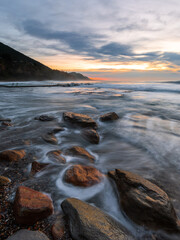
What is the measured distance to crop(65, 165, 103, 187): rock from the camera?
6.70 feet

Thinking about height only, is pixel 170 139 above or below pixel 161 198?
below

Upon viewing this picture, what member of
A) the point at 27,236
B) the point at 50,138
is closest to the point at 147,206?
the point at 27,236

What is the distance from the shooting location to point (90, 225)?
129 centimetres

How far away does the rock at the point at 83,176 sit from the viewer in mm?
2043

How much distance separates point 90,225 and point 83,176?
2.76ft

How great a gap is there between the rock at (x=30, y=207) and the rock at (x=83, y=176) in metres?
0.52

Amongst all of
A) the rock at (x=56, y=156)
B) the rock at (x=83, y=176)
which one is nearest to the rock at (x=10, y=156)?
the rock at (x=56, y=156)

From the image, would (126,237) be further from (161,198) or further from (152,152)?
(152,152)

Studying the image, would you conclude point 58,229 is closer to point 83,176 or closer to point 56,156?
point 83,176

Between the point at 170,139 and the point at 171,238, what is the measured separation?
3118 mm

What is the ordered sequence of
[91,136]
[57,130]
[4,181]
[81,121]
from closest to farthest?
[4,181] < [91,136] < [57,130] < [81,121]

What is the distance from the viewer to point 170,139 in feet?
13.3

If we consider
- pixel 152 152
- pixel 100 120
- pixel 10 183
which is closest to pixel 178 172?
pixel 152 152

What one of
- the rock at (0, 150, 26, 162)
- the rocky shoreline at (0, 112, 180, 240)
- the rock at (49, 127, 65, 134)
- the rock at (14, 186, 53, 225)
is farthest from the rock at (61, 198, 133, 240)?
the rock at (49, 127, 65, 134)
